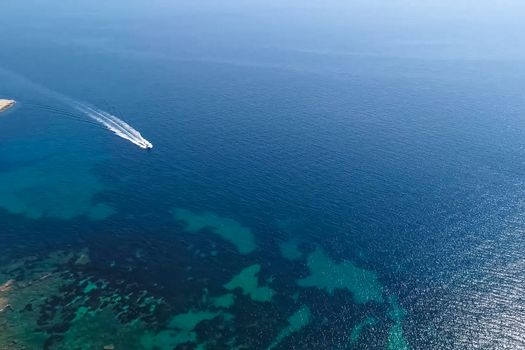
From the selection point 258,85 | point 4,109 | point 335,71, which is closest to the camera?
point 4,109

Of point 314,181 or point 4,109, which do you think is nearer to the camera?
point 314,181

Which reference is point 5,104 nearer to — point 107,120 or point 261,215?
point 107,120

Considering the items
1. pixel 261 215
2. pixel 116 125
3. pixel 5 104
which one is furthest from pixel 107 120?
pixel 261 215

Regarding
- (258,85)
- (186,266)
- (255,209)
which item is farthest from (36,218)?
(258,85)

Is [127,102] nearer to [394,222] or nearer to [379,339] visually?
[394,222]

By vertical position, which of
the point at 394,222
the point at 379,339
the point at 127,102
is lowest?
the point at 379,339

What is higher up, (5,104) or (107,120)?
(5,104)
